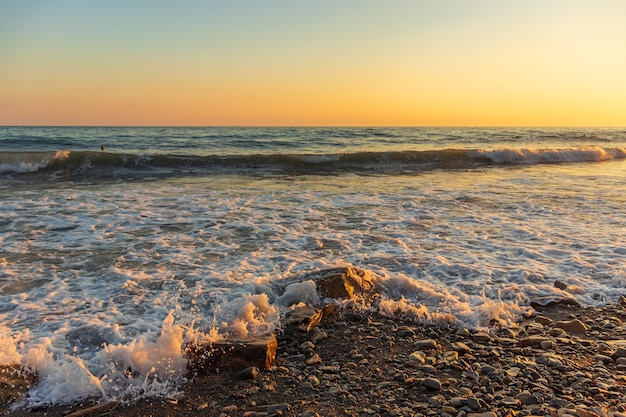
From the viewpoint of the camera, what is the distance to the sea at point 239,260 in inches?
139

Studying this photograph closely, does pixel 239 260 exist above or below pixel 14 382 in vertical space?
above

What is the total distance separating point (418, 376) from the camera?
3260mm

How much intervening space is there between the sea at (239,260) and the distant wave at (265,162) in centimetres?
414

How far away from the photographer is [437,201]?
10336 mm

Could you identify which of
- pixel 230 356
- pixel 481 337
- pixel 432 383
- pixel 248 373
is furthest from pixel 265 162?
pixel 432 383

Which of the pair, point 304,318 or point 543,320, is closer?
point 304,318

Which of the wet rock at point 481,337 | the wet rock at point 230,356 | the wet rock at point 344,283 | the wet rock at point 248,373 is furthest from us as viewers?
the wet rock at point 344,283

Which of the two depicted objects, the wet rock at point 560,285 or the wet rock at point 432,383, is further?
the wet rock at point 560,285

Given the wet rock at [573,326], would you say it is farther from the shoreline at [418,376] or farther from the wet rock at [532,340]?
the wet rock at [532,340]

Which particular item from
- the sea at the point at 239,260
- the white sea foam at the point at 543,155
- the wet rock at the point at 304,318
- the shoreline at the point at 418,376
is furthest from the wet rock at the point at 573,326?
the white sea foam at the point at 543,155

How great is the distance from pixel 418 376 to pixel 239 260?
3117 mm

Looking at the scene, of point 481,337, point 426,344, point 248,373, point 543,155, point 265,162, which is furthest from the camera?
point 543,155

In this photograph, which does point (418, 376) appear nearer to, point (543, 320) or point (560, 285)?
point (543, 320)

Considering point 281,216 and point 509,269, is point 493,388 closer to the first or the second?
point 509,269
